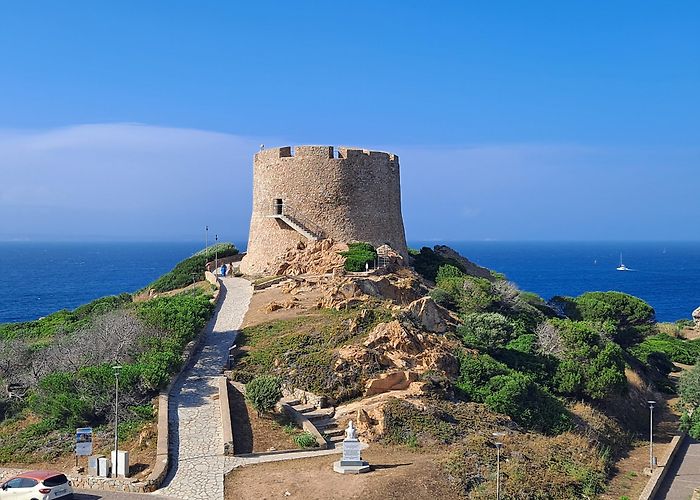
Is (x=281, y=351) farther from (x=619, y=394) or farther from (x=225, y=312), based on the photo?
(x=619, y=394)

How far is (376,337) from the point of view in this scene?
902 inches

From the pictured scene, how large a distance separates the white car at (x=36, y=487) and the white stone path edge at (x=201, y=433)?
81.4 inches

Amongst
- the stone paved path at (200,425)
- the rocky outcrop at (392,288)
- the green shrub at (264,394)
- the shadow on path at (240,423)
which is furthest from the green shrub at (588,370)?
the stone paved path at (200,425)

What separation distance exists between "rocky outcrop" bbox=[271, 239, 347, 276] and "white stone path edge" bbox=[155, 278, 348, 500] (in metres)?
7.71

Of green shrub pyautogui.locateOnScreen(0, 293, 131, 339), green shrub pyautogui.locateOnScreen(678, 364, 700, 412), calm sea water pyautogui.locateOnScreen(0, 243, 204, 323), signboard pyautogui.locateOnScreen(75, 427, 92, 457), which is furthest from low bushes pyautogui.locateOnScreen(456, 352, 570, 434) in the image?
calm sea water pyautogui.locateOnScreen(0, 243, 204, 323)

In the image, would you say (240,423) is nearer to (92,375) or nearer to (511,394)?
(92,375)

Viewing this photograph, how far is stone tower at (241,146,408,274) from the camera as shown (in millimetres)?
35844

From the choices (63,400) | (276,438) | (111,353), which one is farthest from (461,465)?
(111,353)

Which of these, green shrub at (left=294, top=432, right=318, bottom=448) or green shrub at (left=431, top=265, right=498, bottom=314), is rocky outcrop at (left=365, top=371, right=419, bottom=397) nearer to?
green shrub at (left=294, top=432, right=318, bottom=448)

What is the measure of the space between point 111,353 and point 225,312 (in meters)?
6.98

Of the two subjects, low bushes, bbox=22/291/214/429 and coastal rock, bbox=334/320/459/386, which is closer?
low bushes, bbox=22/291/214/429

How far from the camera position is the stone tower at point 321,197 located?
1411 inches

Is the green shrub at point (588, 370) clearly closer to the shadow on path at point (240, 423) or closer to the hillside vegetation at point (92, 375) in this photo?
the shadow on path at point (240, 423)

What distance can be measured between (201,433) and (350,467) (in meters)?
4.35
